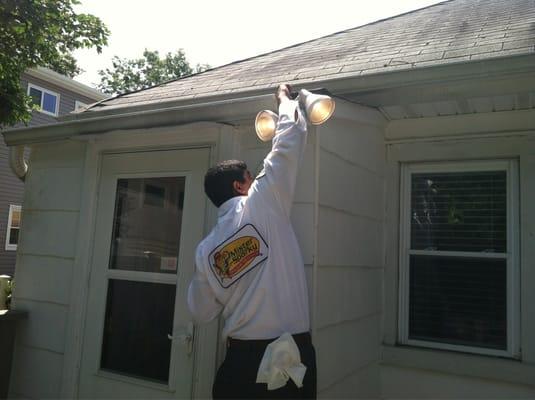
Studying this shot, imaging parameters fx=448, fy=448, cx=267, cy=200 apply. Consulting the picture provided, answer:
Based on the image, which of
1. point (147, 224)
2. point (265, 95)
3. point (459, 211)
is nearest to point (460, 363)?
point (459, 211)

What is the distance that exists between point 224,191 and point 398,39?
248 centimetres

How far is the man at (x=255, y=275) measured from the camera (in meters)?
2.03

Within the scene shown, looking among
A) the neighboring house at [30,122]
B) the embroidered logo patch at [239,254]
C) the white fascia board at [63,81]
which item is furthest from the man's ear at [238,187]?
the white fascia board at [63,81]

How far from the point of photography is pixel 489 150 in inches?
129

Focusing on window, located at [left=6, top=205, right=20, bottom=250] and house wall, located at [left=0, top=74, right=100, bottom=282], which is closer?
house wall, located at [left=0, top=74, right=100, bottom=282]

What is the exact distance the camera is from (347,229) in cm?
289

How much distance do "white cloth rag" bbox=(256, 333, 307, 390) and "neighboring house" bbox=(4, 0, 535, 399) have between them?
0.57 meters

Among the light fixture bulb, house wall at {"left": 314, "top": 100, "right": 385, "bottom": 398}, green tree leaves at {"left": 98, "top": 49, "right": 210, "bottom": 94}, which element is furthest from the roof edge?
green tree leaves at {"left": 98, "top": 49, "right": 210, "bottom": 94}

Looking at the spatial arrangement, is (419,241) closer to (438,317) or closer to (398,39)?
(438,317)

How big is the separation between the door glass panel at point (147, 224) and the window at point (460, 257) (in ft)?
5.77

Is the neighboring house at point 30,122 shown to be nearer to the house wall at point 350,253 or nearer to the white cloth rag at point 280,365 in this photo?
the house wall at point 350,253

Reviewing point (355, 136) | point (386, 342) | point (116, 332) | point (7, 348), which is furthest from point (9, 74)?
point (386, 342)

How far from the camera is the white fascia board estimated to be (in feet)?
42.6

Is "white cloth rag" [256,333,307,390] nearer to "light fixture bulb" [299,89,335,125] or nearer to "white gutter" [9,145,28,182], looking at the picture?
"light fixture bulb" [299,89,335,125]
